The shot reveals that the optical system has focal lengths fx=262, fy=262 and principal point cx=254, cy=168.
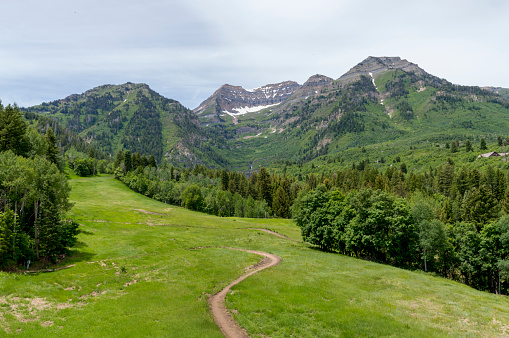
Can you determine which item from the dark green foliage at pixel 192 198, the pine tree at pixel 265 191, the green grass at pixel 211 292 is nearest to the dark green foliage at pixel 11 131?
the green grass at pixel 211 292

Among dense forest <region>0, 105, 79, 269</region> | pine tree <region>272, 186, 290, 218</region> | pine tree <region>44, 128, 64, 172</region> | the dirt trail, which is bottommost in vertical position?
pine tree <region>272, 186, 290, 218</region>

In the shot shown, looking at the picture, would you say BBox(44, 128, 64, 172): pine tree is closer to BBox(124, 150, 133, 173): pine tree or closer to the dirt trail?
BBox(124, 150, 133, 173): pine tree

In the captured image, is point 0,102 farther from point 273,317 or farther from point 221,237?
point 273,317

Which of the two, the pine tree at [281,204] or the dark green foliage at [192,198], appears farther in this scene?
the pine tree at [281,204]

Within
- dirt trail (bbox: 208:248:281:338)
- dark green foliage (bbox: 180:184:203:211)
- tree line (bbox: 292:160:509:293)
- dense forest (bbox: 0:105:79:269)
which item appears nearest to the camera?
dirt trail (bbox: 208:248:281:338)

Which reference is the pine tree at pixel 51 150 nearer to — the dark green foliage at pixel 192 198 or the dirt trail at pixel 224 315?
the dark green foliage at pixel 192 198

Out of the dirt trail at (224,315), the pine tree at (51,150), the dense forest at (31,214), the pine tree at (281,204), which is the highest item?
the pine tree at (51,150)

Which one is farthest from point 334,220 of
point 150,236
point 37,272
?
point 37,272

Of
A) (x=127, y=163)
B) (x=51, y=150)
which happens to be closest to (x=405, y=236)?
(x=51, y=150)

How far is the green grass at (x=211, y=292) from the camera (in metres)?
22.5

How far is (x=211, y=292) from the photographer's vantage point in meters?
32.8

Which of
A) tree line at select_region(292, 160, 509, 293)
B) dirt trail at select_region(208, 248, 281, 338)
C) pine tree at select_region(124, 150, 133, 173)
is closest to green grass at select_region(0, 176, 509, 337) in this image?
dirt trail at select_region(208, 248, 281, 338)

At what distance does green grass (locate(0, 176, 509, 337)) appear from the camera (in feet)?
73.8

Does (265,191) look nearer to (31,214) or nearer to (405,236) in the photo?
(405,236)
